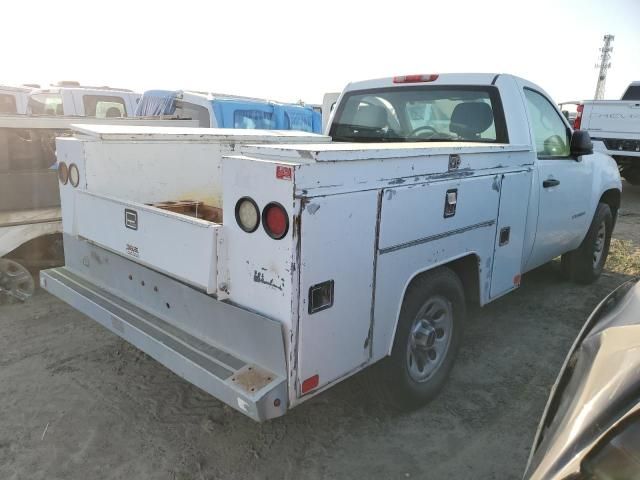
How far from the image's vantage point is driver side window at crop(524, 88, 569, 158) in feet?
13.7

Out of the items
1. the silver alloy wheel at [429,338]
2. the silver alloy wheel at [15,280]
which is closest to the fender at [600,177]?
the silver alloy wheel at [429,338]

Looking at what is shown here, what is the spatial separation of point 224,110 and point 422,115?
5.70m

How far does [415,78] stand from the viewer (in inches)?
173

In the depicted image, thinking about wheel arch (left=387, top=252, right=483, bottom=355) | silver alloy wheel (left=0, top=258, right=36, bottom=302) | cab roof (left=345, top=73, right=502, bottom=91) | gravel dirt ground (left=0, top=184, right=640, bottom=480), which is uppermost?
cab roof (left=345, top=73, right=502, bottom=91)

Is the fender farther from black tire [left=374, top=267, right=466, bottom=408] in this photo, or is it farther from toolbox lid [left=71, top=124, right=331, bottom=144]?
toolbox lid [left=71, top=124, right=331, bottom=144]

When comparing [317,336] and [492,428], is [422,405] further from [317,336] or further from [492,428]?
[317,336]

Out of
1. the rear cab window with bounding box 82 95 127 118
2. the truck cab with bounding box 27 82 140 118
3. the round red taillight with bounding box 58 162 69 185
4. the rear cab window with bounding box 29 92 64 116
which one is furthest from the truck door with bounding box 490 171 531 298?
the rear cab window with bounding box 29 92 64 116

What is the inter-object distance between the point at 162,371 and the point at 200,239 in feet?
5.23

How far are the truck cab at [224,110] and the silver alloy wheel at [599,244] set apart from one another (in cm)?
621

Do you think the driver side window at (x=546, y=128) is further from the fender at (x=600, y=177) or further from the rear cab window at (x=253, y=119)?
the rear cab window at (x=253, y=119)

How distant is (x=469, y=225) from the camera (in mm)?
3227

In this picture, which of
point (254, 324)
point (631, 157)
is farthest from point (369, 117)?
point (631, 157)

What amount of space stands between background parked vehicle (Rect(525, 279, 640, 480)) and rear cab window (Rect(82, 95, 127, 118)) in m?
10.9

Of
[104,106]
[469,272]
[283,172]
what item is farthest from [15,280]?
[104,106]
